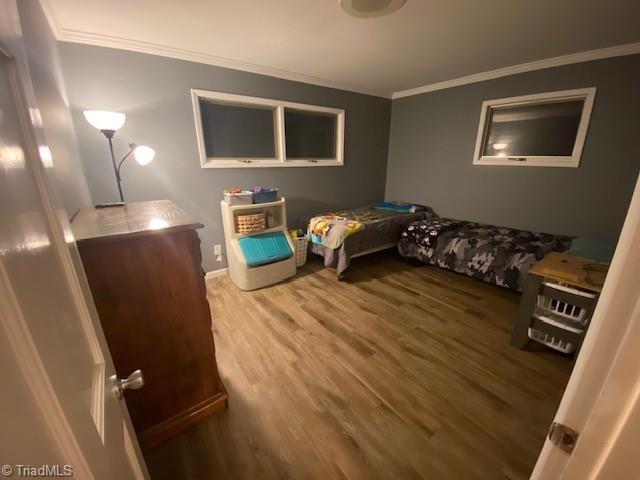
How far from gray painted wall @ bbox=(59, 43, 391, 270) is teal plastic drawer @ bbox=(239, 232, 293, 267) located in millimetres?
480

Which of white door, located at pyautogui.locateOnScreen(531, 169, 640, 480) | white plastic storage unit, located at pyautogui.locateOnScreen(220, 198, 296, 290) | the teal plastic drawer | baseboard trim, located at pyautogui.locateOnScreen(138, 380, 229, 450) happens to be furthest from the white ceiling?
baseboard trim, located at pyautogui.locateOnScreen(138, 380, 229, 450)

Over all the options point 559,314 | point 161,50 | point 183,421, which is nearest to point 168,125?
point 161,50

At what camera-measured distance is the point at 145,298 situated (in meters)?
1.10

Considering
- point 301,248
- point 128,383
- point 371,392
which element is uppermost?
point 128,383

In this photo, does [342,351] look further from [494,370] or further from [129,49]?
[129,49]

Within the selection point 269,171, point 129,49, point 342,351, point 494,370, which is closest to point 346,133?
point 269,171

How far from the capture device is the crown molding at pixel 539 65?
2.30 meters

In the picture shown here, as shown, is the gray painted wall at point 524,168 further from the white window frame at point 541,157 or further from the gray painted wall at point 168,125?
the gray painted wall at point 168,125

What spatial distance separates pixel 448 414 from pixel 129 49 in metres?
3.63

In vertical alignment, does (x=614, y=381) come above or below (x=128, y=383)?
above

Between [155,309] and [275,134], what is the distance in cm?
266

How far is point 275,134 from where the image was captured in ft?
10.5

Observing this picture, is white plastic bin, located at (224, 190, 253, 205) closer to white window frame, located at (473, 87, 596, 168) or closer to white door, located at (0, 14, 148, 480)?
white door, located at (0, 14, 148, 480)

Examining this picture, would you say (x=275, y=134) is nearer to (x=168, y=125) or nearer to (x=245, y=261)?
(x=168, y=125)
